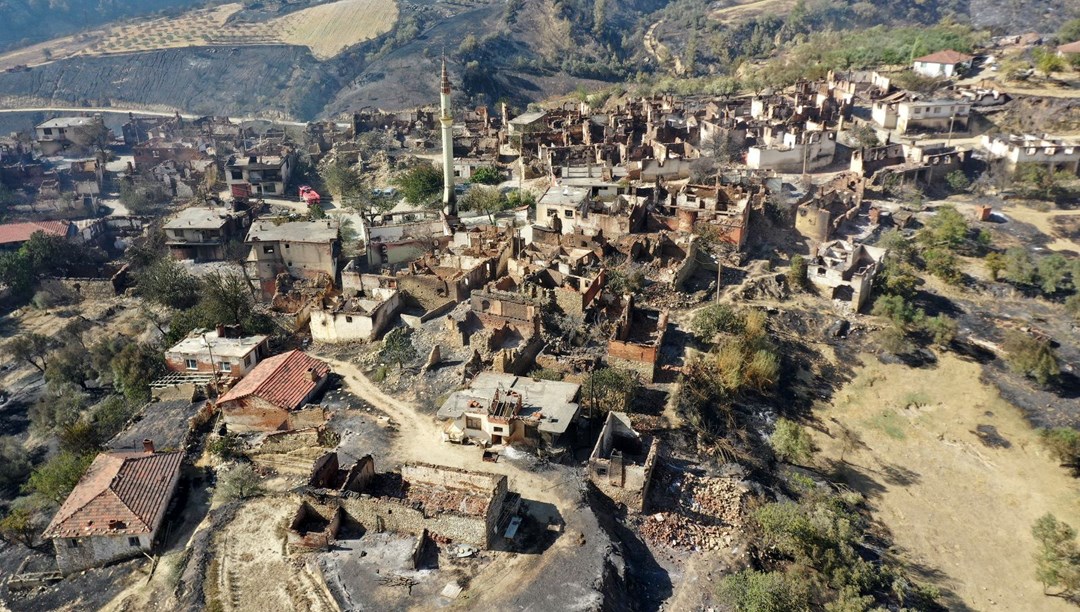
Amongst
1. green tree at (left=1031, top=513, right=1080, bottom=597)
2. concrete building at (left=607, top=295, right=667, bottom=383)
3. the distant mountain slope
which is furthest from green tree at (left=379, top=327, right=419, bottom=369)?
the distant mountain slope

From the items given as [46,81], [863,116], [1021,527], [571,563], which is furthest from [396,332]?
[46,81]

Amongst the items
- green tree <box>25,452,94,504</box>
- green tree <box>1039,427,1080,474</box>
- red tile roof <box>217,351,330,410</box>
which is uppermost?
red tile roof <box>217,351,330,410</box>

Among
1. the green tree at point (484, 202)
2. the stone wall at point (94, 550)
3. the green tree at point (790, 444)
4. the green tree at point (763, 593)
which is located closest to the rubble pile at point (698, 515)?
the green tree at point (763, 593)

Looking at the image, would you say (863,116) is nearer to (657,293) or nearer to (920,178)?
(920,178)

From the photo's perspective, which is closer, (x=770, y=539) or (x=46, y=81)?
(x=770, y=539)

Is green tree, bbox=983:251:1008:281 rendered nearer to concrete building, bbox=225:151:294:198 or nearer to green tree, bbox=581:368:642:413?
green tree, bbox=581:368:642:413

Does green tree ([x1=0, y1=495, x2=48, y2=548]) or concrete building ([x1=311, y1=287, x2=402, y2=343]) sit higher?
concrete building ([x1=311, y1=287, x2=402, y2=343])

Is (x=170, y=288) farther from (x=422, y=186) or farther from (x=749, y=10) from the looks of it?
(x=749, y=10)

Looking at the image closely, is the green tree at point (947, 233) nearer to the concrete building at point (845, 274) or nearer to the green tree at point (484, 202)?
the concrete building at point (845, 274)
